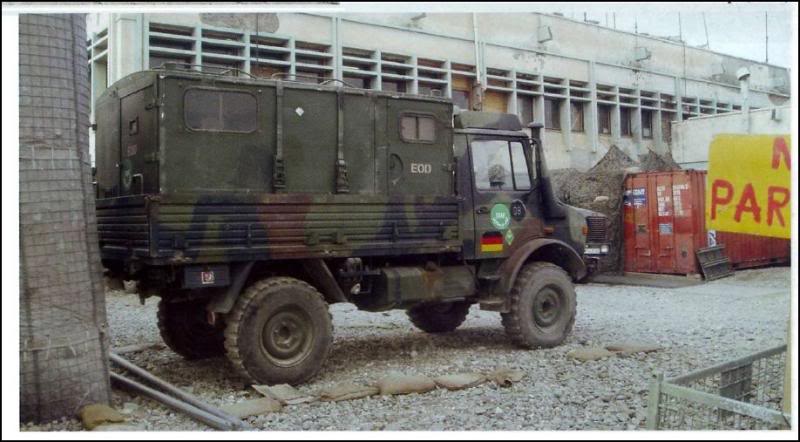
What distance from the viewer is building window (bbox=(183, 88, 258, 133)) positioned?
5.93m

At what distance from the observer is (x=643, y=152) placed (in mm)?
19219

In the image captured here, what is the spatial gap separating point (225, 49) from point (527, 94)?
7249 millimetres

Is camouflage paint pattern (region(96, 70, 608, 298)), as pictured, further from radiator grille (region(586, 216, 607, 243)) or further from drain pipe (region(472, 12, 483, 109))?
drain pipe (region(472, 12, 483, 109))

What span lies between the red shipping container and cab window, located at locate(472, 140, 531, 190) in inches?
287

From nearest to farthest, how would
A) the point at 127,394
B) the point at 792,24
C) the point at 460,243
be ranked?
the point at 792,24 → the point at 127,394 → the point at 460,243

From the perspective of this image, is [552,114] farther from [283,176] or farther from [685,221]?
[283,176]

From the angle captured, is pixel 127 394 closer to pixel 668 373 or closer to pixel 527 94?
pixel 668 373

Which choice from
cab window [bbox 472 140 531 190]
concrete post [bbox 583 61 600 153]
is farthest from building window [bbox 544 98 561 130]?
cab window [bbox 472 140 531 190]

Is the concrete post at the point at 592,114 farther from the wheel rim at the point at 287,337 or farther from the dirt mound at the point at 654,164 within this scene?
the wheel rim at the point at 287,337

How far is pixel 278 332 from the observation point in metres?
6.21

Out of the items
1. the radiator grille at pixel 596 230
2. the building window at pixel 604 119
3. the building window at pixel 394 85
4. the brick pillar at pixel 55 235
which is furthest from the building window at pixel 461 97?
the brick pillar at pixel 55 235

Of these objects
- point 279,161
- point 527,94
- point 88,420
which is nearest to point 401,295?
point 279,161

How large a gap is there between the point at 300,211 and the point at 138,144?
1388 millimetres

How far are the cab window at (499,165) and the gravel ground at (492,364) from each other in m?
1.68
